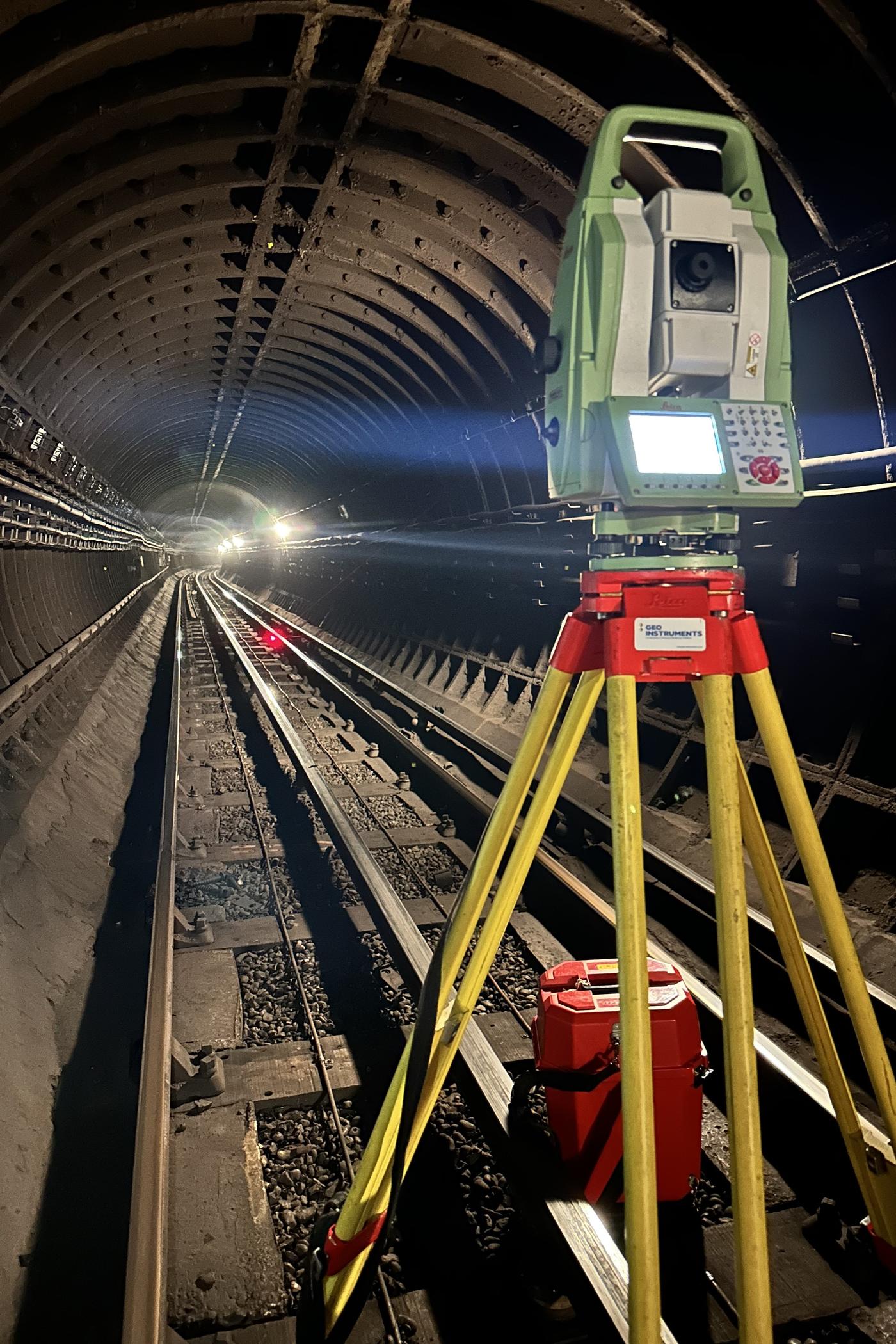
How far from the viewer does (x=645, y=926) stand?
6.12 feet

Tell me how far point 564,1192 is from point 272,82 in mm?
6950

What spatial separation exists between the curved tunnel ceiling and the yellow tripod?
140cm

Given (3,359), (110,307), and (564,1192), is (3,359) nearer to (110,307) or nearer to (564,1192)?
(110,307)

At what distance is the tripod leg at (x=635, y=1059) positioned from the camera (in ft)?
6.03

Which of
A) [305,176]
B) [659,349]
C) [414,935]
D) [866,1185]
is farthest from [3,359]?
[866,1185]

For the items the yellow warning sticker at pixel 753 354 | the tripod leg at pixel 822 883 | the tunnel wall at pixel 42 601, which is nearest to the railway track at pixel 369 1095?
the tripod leg at pixel 822 883

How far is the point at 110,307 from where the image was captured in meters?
10.4

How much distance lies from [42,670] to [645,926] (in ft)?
28.5

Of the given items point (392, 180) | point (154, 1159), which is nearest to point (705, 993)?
point (154, 1159)

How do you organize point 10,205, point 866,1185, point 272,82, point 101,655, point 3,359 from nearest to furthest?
point 866,1185 < point 272,82 < point 10,205 < point 3,359 < point 101,655

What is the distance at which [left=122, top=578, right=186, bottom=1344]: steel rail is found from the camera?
2626 mm

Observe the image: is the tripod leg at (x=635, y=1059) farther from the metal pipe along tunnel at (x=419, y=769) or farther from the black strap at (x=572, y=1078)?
the black strap at (x=572, y=1078)

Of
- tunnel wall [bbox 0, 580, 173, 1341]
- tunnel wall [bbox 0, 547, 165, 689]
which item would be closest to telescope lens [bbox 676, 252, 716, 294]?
tunnel wall [bbox 0, 580, 173, 1341]

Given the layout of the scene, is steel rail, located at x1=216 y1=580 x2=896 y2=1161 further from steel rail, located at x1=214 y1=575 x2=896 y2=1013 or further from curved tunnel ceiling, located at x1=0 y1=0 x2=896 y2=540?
curved tunnel ceiling, located at x1=0 y1=0 x2=896 y2=540
